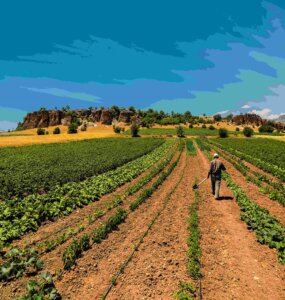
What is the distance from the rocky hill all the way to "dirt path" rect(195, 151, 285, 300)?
592 feet

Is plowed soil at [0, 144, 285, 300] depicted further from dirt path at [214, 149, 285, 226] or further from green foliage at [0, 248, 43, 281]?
dirt path at [214, 149, 285, 226]

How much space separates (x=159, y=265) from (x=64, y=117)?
190m

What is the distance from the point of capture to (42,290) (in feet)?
23.4

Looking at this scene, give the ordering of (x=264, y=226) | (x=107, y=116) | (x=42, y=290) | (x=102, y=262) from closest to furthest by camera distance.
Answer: (x=42, y=290) < (x=102, y=262) < (x=264, y=226) < (x=107, y=116)

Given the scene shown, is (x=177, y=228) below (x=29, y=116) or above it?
below

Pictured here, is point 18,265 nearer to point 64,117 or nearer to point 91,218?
point 91,218

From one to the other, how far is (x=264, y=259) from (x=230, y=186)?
413 inches

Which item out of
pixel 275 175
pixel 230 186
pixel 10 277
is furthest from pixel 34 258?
pixel 275 175

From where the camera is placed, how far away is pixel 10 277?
8094 millimetres

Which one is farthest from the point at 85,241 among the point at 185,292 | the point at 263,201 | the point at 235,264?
the point at 263,201

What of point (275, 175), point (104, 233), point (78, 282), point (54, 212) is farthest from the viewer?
point (275, 175)

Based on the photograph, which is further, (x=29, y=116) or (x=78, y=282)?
(x=29, y=116)

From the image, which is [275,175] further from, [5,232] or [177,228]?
[5,232]

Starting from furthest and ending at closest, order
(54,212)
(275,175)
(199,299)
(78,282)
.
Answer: (275,175)
(54,212)
(78,282)
(199,299)
